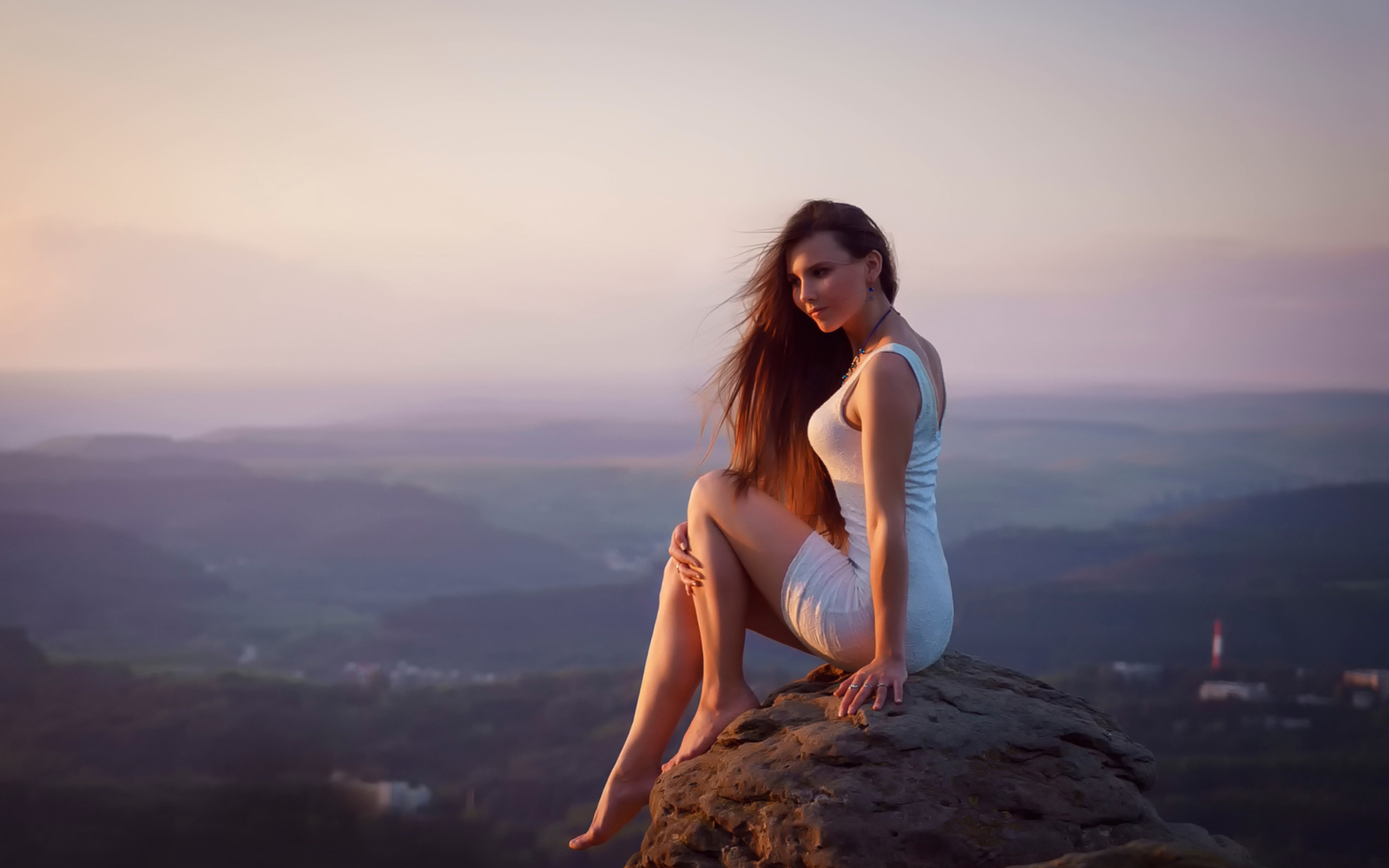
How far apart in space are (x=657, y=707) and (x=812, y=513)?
729mm

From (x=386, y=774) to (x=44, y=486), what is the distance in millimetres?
6976

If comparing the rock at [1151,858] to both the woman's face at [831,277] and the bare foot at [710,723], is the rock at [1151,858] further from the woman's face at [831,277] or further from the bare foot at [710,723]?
the woman's face at [831,277]

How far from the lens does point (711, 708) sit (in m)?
2.82

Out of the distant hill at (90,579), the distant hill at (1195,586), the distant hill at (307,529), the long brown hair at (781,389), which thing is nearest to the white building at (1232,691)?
the distant hill at (1195,586)

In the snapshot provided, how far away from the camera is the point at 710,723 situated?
9.25 feet

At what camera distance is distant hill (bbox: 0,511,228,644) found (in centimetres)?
1516

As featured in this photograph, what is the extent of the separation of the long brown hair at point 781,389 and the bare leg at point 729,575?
16 cm

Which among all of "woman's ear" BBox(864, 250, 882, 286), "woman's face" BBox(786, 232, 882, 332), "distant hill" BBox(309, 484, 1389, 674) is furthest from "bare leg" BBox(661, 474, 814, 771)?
"distant hill" BBox(309, 484, 1389, 674)

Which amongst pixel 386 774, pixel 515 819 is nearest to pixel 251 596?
pixel 386 774

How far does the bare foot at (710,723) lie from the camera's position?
2.80 meters

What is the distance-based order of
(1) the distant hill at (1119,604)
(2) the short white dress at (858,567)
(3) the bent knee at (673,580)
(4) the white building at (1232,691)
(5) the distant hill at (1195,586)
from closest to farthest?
(2) the short white dress at (858,567) → (3) the bent knee at (673,580) → (4) the white building at (1232,691) → (5) the distant hill at (1195,586) → (1) the distant hill at (1119,604)

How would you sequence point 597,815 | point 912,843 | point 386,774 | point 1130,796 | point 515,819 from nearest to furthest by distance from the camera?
point 912,843
point 1130,796
point 597,815
point 515,819
point 386,774

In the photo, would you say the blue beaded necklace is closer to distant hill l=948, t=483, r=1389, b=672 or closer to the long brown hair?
the long brown hair

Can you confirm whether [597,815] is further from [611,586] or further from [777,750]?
[611,586]
